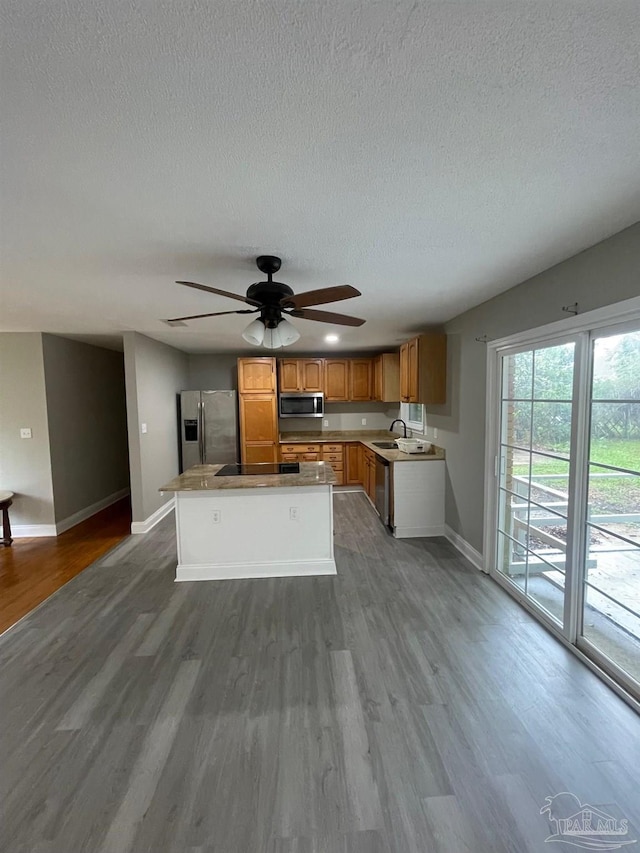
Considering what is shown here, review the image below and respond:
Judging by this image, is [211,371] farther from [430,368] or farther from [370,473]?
[430,368]

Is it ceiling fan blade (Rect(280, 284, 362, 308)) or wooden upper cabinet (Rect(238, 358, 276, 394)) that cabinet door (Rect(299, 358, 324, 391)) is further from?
ceiling fan blade (Rect(280, 284, 362, 308))

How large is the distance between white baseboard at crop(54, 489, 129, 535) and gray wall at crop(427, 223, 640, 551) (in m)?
4.72

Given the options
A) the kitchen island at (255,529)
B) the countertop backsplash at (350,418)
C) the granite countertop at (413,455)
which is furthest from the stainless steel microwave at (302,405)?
the kitchen island at (255,529)

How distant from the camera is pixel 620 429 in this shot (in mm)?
1933

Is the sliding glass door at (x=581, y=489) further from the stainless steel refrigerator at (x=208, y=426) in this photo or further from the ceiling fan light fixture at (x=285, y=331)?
the stainless steel refrigerator at (x=208, y=426)

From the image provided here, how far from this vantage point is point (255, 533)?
3197 millimetres

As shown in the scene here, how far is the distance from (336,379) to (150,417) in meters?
2.92

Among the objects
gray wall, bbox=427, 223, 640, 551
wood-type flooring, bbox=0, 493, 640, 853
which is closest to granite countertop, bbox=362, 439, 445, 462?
gray wall, bbox=427, 223, 640, 551

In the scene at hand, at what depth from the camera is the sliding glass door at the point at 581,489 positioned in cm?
192

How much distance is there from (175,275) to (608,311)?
2587mm

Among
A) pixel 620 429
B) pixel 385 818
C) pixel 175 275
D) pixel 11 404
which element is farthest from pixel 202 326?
pixel 385 818

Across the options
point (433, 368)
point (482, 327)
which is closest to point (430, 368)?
point (433, 368)

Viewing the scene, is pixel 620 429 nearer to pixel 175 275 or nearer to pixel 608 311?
pixel 608 311

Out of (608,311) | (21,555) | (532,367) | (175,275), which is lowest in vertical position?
(21,555)
